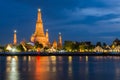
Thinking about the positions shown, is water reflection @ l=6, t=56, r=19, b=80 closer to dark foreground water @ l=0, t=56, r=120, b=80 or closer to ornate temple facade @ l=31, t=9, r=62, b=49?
dark foreground water @ l=0, t=56, r=120, b=80

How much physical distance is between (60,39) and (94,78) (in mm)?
133352

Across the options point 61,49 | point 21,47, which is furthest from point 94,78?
point 61,49

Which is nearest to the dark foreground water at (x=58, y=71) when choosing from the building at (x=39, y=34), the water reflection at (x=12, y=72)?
the water reflection at (x=12, y=72)

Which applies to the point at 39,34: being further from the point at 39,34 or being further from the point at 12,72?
the point at 12,72

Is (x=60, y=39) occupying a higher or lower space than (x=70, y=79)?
higher

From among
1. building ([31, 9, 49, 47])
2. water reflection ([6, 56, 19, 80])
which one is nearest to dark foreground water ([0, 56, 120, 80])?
water reflection ([6, 56, 19, 80])

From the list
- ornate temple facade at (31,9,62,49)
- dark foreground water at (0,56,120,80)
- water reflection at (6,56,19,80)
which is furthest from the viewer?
ornate temple facade at (31,9,62,49)

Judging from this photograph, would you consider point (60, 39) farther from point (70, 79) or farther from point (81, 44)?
point (70, 79)

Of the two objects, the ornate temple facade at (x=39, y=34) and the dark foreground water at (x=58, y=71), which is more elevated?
the ornate temple facade at (x=39, y=34)

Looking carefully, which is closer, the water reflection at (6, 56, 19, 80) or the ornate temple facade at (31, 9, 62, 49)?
the water reflection at (6, 56, 19, 80)

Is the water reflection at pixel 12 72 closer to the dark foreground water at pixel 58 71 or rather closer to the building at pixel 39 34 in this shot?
the dark foreground water at pixel 58 71

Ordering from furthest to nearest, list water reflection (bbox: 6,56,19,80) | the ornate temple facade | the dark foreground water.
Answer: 1. the ornate temple facade
2. the dark foreground water
3. water reflection (bbox: 6,56,19,80)

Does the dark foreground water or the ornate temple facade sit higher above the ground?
the ornate temple facade

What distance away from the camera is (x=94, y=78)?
109 feet
